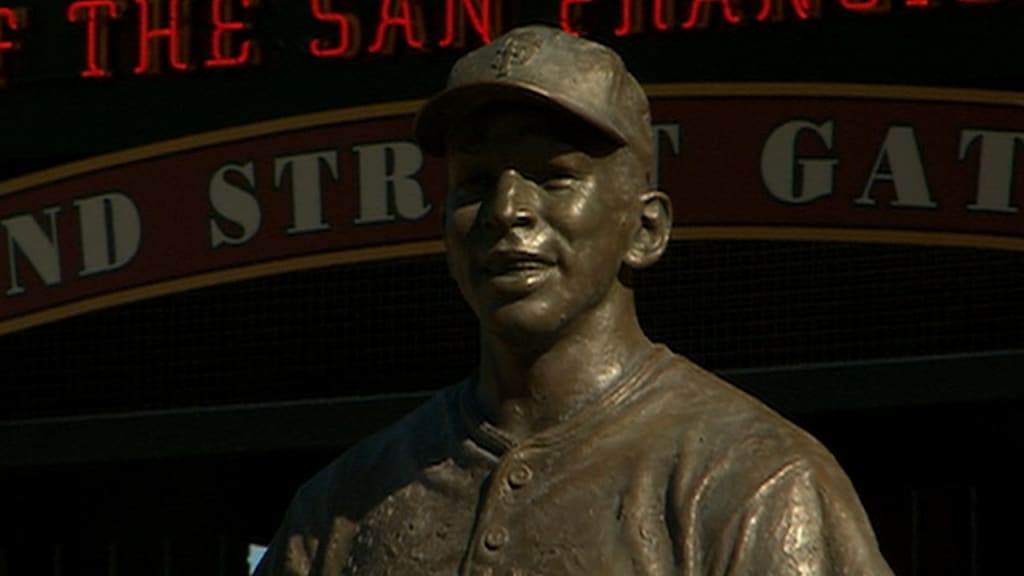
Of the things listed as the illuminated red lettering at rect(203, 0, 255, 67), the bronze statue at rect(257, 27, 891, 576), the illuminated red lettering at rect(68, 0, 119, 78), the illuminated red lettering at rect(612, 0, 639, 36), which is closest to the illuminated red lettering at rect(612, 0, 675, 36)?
the illuminated red lettering at rect(612, 0, 639, 36)

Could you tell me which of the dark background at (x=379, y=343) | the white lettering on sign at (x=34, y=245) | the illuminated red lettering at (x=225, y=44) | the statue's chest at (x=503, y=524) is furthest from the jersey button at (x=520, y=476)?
the white lettering on sign at (x=34, y=245)

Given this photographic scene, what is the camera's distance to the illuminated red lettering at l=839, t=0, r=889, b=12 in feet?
45.1

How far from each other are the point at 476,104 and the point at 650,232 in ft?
0.86

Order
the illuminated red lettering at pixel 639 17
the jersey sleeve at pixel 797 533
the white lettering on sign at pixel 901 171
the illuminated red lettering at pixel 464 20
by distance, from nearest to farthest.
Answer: the jersey sleeve at pixel 797 533
the white lettering on sign at pixel 901 171
the illuminated red lettering at pixel 639 17
the illuminated red lettering at pixel 464 20

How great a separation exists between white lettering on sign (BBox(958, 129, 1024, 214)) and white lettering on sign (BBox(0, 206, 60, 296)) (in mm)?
2976

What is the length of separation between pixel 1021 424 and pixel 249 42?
2.68m

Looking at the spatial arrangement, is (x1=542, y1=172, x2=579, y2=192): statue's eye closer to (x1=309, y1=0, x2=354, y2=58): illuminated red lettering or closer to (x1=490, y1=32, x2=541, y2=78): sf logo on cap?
(x1=490, y1=32, x2=541, y2=78): sf logo on cap

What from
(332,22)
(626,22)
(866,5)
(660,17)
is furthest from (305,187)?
(866,5)

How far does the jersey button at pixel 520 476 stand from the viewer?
552 cm

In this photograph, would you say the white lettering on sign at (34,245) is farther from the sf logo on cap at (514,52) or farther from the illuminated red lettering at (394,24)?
the sf logo on cap at (514,52)

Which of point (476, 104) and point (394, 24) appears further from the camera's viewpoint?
point (394, 24)

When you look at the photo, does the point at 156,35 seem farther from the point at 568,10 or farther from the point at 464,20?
the point at 568,10

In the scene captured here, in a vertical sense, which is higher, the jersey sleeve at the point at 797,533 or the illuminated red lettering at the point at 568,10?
the jersey sleeve at the point at 797,533

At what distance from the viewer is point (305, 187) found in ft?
47.5
